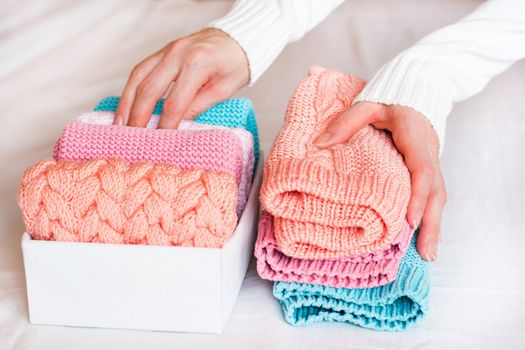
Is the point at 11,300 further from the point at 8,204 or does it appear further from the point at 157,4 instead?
the point at 157,4

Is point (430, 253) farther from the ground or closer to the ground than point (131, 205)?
closer to the ground

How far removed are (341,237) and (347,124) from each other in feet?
0.54

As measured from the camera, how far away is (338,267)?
0.69 m

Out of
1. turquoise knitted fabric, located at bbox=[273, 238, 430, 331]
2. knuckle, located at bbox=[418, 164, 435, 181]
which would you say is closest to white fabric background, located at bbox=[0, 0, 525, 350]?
turquoise knitted fabric, located at bbox=[273, 238, 430, 331]

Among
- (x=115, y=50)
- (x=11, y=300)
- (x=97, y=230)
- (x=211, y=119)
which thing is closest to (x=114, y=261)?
(x=97, y=230)

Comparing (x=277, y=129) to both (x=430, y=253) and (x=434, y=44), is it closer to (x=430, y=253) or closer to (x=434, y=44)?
(x=434, y=44)

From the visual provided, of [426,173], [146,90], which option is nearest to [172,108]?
[146,90]

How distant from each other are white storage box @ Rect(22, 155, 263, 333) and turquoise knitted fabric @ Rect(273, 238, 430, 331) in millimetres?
64

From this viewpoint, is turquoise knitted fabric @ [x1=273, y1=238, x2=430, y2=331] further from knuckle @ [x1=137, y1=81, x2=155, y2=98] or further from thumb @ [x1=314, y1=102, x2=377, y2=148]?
knuckle @ [x1=137, y1=81, x2=155, y2=98]

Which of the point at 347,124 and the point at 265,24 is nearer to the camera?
the point at 347,124

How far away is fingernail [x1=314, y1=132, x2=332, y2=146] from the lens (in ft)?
2.53

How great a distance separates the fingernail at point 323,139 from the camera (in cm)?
77

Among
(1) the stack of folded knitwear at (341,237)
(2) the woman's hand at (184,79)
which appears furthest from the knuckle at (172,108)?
(1) the stack of folded knitwear at (341,237)

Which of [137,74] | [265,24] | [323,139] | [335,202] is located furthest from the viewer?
[265,24]
